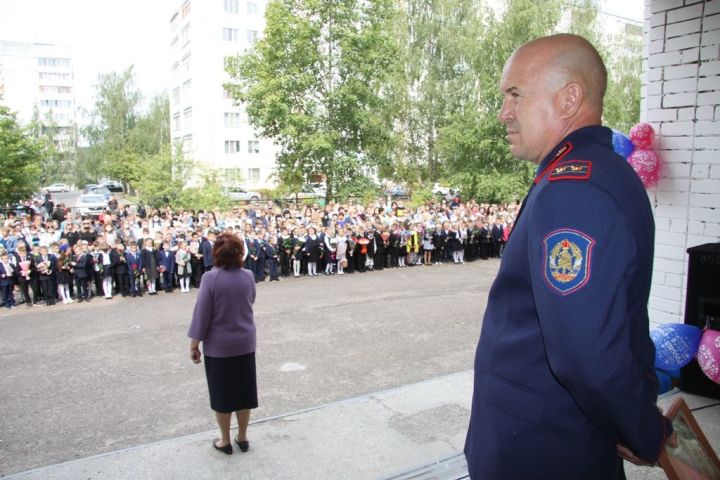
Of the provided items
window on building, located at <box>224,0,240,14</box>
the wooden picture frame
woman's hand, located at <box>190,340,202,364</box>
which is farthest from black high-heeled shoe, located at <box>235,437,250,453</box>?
window on building, located at <box>224,0,240,14</box>

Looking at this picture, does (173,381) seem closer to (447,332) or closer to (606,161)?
(447,332)

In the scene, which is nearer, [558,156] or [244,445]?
[558,156]

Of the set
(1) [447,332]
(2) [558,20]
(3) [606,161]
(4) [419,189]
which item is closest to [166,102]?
(4) [419,189]

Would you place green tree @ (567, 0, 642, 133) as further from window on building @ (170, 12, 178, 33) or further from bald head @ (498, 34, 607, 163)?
window on building @ (170, 12, 178, 33)

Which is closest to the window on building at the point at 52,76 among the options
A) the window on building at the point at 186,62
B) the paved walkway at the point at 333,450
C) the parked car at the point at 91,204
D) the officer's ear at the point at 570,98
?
the window on building at the point at 186,62

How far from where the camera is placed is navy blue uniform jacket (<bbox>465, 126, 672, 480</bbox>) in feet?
4.22

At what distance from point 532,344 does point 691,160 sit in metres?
4.05

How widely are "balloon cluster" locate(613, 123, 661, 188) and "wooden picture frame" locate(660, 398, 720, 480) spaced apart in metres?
3.06

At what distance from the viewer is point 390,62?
25.2 metres

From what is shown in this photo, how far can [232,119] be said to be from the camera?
1988 inches

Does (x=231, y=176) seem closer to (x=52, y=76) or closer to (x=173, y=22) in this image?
(x=173, y=22)

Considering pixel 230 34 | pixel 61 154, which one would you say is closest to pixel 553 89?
pixel 230 34

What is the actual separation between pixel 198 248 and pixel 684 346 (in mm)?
11465

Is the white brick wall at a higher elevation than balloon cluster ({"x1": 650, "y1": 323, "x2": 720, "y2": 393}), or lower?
higher
